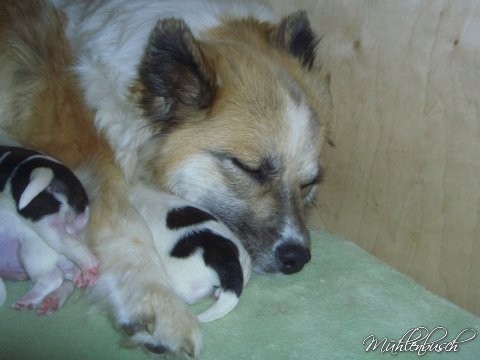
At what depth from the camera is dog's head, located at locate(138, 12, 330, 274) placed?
7.16 feet

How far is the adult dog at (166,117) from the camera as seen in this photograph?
2.11m

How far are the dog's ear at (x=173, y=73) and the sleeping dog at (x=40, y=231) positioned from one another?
40 cm

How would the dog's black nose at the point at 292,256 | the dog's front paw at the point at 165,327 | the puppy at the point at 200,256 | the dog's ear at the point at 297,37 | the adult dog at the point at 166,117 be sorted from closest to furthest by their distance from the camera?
the dog's front paw at the point at 165,327
the puppy at the point at 200,256
the adult dog at the point at 166,117
the dog's black nose at the point at 292,256
the dog's ear at the point at 297,37

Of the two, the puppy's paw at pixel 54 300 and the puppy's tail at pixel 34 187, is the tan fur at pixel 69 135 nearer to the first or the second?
the puppy's paw at pixel 54 300

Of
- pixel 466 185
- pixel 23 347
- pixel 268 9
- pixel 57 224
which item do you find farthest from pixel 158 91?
pixel 466 185

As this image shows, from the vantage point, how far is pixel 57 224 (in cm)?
205

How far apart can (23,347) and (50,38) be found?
1210 millimetres

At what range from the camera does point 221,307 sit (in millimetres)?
2025

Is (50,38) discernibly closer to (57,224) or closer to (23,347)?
(57,224)

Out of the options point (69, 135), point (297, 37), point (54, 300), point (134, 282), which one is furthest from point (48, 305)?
point (297, 37)

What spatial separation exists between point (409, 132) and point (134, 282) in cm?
113

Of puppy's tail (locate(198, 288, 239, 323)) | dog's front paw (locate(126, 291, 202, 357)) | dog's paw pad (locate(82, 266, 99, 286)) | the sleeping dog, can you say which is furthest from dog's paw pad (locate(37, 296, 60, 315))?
puppy's tail (locate(198, 288, 239, 323))

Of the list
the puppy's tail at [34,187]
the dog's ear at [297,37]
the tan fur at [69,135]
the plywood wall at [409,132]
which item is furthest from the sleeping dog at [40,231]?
the plywood wall at [409,132]

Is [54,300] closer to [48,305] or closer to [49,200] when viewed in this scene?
[48,305]
